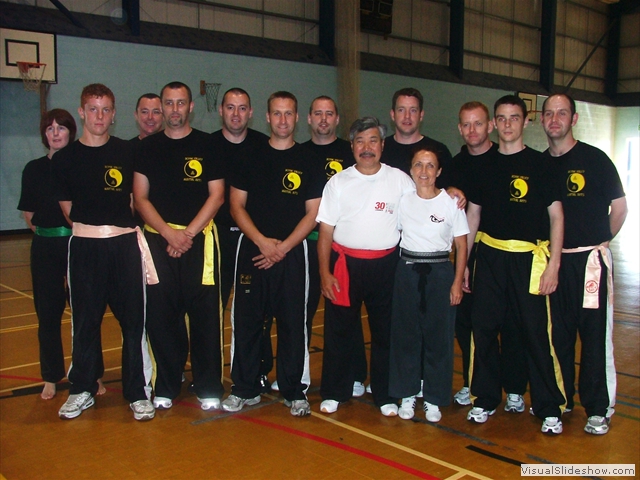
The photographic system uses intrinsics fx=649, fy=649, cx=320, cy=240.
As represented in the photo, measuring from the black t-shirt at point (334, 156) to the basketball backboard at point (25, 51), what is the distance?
9048 millimetres

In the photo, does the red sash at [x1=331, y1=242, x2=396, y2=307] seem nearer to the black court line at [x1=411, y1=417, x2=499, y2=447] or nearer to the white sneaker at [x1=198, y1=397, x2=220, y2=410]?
the black court line at [x1=411, y1=417, x2=499, y2=447]

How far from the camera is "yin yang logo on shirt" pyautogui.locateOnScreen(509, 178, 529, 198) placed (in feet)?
12.3

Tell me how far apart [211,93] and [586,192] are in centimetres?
1145

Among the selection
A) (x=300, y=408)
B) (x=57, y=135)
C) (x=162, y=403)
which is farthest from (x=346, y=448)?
(x=57, y=135)

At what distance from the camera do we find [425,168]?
3869 millimetres

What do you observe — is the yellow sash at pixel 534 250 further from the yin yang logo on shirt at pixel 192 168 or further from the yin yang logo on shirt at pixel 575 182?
the yin yang logo on shirt at pixel 192 168

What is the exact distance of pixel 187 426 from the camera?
3814 millimetres

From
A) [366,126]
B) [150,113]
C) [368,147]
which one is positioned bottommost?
[368,147]

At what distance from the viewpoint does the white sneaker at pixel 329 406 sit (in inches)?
159

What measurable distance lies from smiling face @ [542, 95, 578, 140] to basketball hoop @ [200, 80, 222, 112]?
11.1m

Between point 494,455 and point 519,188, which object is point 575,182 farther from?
point 494,455

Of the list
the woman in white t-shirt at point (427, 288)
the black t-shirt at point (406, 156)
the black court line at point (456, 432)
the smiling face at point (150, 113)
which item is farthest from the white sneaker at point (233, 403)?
the smiling face at point (150, 113)

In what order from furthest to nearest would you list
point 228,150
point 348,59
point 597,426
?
point 348,59 → point 228,150 → point 597,426

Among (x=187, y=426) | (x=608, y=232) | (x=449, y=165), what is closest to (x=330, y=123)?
(x=449, y=165)
